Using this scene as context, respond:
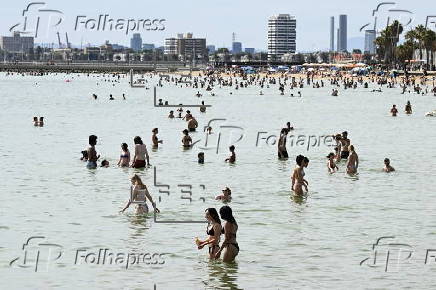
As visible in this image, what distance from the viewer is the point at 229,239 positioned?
20203 mm

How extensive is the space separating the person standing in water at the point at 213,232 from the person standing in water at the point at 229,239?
120mm

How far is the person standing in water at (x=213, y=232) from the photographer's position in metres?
19.6

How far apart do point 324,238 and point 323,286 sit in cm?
486

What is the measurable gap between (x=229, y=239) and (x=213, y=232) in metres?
0.42

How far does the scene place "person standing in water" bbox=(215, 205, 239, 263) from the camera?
19188mm

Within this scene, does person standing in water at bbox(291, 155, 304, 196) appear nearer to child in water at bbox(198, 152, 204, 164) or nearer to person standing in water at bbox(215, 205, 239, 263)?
person standing in water at bbox(215, 205, 239, 263)

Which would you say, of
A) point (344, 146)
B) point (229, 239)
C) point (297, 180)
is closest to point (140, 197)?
point (229, 239)

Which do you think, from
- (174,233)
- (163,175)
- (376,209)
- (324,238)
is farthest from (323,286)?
(163,175)

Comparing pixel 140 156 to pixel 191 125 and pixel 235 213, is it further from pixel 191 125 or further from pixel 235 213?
pixel 191 125

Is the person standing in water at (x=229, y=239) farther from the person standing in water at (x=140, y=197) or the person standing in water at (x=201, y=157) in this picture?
the person standing in water at (x=201, y=157)

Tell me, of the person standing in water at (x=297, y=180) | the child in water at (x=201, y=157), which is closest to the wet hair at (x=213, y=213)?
the person standing in water at (x=297, y=180)

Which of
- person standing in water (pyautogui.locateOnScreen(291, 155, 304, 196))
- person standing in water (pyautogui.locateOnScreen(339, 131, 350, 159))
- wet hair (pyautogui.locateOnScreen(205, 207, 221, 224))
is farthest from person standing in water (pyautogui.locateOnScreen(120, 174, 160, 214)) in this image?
person standing in water (pyautogui.locateOnScreen(339, 131, 350, 159))

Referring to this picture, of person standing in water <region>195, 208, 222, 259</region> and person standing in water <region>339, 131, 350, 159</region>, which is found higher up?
person standing in water <region>339, 131, 350, 159</region>

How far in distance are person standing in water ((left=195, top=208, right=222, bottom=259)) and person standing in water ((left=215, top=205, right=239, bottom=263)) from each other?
120mm
